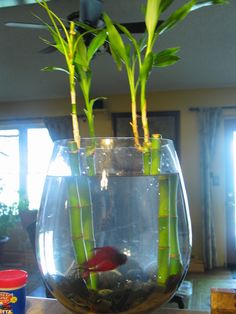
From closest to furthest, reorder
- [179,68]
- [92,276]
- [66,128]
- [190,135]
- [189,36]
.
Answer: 1. [92,276]
2. [189,36]
3. [179,68]
4. [190,135]
5. [66,128]

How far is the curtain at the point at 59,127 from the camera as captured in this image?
16.6 ft

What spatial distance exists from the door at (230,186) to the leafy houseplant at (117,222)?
169 inches

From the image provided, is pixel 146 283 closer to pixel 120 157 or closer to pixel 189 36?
pixel 120 157

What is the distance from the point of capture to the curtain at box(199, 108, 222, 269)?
4.48 metres

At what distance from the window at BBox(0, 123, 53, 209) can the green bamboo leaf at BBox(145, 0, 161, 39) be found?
485 centimetres

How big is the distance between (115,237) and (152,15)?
0.35 metres

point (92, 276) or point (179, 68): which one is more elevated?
point (179, 68)

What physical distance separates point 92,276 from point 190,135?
14.3 ft

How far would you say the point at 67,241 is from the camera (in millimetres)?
530

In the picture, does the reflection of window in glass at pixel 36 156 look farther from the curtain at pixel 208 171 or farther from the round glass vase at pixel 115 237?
the round glass vase at pixel 115 237

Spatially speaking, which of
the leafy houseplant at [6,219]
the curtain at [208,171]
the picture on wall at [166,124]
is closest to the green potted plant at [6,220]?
the leafy houseplant at [6,219]

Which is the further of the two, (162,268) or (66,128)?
(66,128)

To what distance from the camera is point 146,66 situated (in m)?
0.53

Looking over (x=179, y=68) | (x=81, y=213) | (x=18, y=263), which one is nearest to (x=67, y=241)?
(x=81, y=213)
